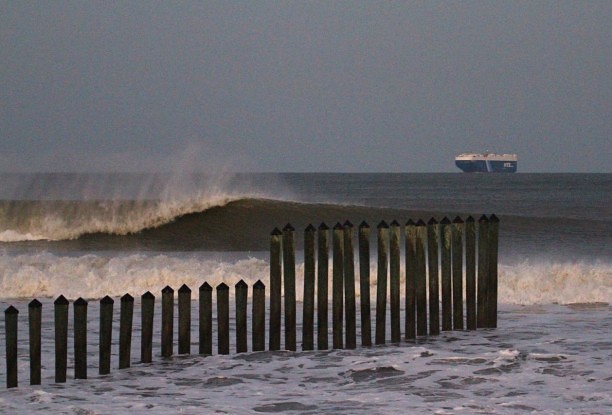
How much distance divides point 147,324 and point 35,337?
138 cm

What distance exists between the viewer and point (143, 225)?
36.5 m

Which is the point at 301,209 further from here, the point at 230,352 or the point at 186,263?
the point at 230,352

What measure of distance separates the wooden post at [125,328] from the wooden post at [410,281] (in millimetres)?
3677

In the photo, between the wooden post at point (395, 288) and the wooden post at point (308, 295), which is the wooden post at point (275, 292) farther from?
the wooden post at point (395, 288)

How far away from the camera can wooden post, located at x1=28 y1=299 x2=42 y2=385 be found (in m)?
9.65

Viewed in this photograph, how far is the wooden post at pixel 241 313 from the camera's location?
11023mm

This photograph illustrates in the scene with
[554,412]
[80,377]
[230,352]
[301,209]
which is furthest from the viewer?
[301,209]

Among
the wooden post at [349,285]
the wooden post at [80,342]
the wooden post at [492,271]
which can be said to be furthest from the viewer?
the wooden post at [492,271]

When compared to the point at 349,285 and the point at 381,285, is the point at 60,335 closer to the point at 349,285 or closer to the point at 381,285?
the point at 349,285

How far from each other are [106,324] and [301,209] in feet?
104

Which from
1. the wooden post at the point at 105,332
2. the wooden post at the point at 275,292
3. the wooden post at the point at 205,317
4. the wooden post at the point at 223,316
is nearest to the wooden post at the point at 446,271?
the wooden post at the point at 275,292

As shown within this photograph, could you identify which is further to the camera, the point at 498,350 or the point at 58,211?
the point at 58,211

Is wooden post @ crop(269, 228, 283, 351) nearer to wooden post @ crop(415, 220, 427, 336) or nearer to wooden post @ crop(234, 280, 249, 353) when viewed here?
wooden post @ crop(234, 280, 249, 353)

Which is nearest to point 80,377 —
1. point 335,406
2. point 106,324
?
point 106,324
